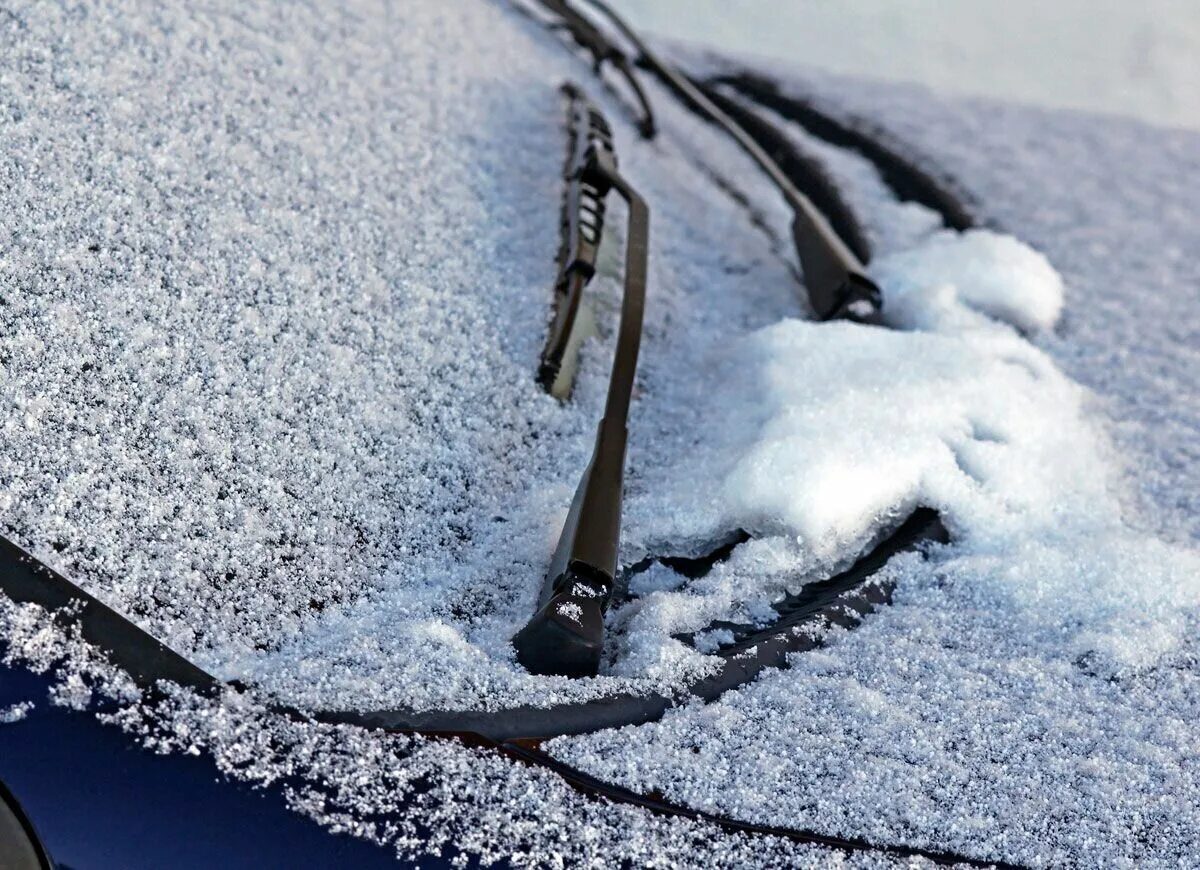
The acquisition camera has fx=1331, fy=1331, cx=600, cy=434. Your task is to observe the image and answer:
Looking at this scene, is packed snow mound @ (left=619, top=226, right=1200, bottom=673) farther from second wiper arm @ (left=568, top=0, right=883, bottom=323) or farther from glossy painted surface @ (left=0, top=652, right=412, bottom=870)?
glossy painted surface @ (left=0, top=652, right=412, bottom=870)

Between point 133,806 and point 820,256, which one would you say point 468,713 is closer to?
point 133,806

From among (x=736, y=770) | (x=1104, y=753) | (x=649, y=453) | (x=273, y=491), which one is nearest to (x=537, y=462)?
(x=649, y=453)

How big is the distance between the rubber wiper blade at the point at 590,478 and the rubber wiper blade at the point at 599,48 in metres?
0.25

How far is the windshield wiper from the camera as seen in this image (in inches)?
52.5

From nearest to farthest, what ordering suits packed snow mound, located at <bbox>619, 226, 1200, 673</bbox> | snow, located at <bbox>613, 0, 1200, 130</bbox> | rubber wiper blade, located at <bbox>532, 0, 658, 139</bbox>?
1. packed snow mound, located at <bbox>619, 226, 1200, 673</bbox>
2. rubber wiper blade, located at <bbox>532, 0, 658, 139</bbox>
3. snow, located at <bbox>613, 0, 1200, 130</bbox>

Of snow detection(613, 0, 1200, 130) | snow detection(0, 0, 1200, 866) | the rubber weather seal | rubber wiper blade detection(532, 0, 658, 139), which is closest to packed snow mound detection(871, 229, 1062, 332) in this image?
snow detection(0, 0, 1200, 866)

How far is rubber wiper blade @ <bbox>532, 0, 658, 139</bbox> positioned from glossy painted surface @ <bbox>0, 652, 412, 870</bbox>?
104 cm

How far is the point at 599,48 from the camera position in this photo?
161cm

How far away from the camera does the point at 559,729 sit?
76cm

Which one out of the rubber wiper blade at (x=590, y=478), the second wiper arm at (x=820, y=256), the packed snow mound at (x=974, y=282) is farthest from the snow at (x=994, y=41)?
the rubber wiper blade at (x=590, y=478)

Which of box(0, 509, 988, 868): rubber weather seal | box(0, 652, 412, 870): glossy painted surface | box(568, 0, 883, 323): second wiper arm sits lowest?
box(0, 652, 412, 870): glossy painted surface

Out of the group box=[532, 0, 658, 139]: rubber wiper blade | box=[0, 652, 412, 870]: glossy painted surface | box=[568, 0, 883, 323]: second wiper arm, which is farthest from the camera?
box=[532, 0, 658, 139]: rubber wiper blade

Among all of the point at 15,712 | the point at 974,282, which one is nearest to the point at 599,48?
the point at 974,282

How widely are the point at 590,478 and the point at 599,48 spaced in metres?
0.84
